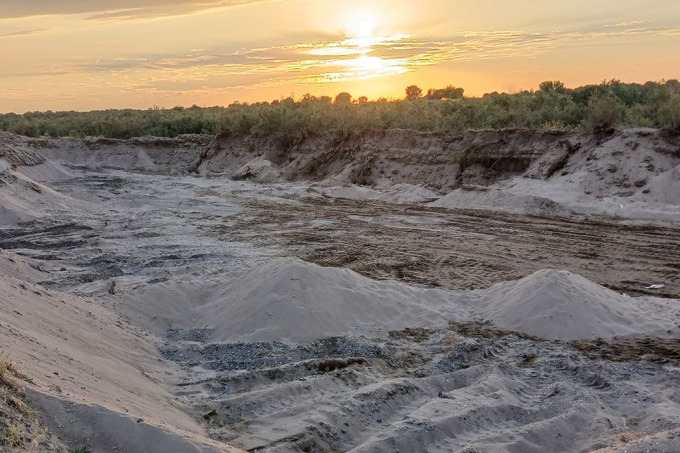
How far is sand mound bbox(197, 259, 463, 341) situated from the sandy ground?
31mm

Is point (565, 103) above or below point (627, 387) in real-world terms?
above

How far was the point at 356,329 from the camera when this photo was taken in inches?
351

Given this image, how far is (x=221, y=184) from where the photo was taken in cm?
2845

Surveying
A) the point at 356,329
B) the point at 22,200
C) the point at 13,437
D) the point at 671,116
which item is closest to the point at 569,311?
the point at 356,329

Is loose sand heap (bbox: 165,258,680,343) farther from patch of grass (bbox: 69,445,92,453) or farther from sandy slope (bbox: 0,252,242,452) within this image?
patch of grass (bbox: 69,445,92,453)

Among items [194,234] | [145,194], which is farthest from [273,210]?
[145,194]

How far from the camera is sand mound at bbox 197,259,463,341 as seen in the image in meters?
8.84

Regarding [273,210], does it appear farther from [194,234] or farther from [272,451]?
[272,451]

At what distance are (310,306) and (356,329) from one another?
2.18 ft

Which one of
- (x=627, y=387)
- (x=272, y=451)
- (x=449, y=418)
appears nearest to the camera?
(x=272, y=451)

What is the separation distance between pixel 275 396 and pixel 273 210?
1415 centimetres

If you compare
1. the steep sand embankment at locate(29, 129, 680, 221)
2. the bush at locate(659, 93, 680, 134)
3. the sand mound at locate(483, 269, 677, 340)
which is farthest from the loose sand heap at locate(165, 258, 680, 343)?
the bush at locate(659, 93, 680, 134)

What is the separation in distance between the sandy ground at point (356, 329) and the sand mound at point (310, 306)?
0.10 ft

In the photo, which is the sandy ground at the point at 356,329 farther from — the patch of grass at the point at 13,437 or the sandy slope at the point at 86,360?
the patch of grass at the point at 13,437
